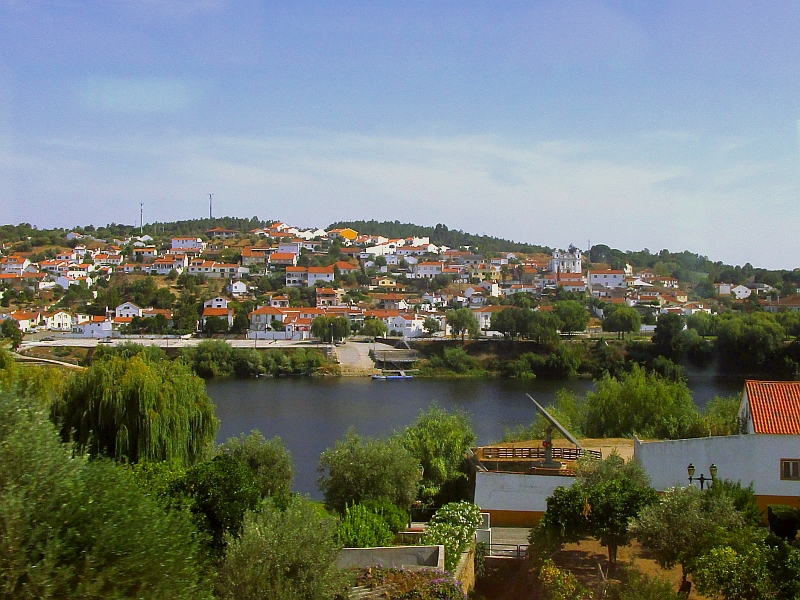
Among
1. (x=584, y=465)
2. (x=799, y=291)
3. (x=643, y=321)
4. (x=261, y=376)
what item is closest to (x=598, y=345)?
(x=643, y=321)

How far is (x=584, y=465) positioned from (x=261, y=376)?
26.5m

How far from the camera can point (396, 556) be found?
7.29 m

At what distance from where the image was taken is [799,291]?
54.6 m

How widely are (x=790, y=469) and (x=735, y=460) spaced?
0.56m

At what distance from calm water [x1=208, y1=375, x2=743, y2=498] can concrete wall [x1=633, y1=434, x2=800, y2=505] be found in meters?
6.58

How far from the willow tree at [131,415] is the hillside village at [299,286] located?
30.5m

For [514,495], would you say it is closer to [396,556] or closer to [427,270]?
[396,556]

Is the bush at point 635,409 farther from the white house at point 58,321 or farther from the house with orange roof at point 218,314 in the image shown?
the white house at point 58,321

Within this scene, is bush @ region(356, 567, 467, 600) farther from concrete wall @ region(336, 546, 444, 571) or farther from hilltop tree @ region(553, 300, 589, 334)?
hilltop tree @ region(553, 300, 589, 334)

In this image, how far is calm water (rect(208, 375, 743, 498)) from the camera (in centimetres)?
1946

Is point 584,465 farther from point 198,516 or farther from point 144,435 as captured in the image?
→ point 144,435

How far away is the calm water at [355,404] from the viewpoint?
19461 millimetres

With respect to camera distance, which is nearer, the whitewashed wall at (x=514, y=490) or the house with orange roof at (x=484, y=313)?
the whitewashed wall at (x=514, y=490)

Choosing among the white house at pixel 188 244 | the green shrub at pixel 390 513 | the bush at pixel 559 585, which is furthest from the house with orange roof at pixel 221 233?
the bush at pixel 559 585
